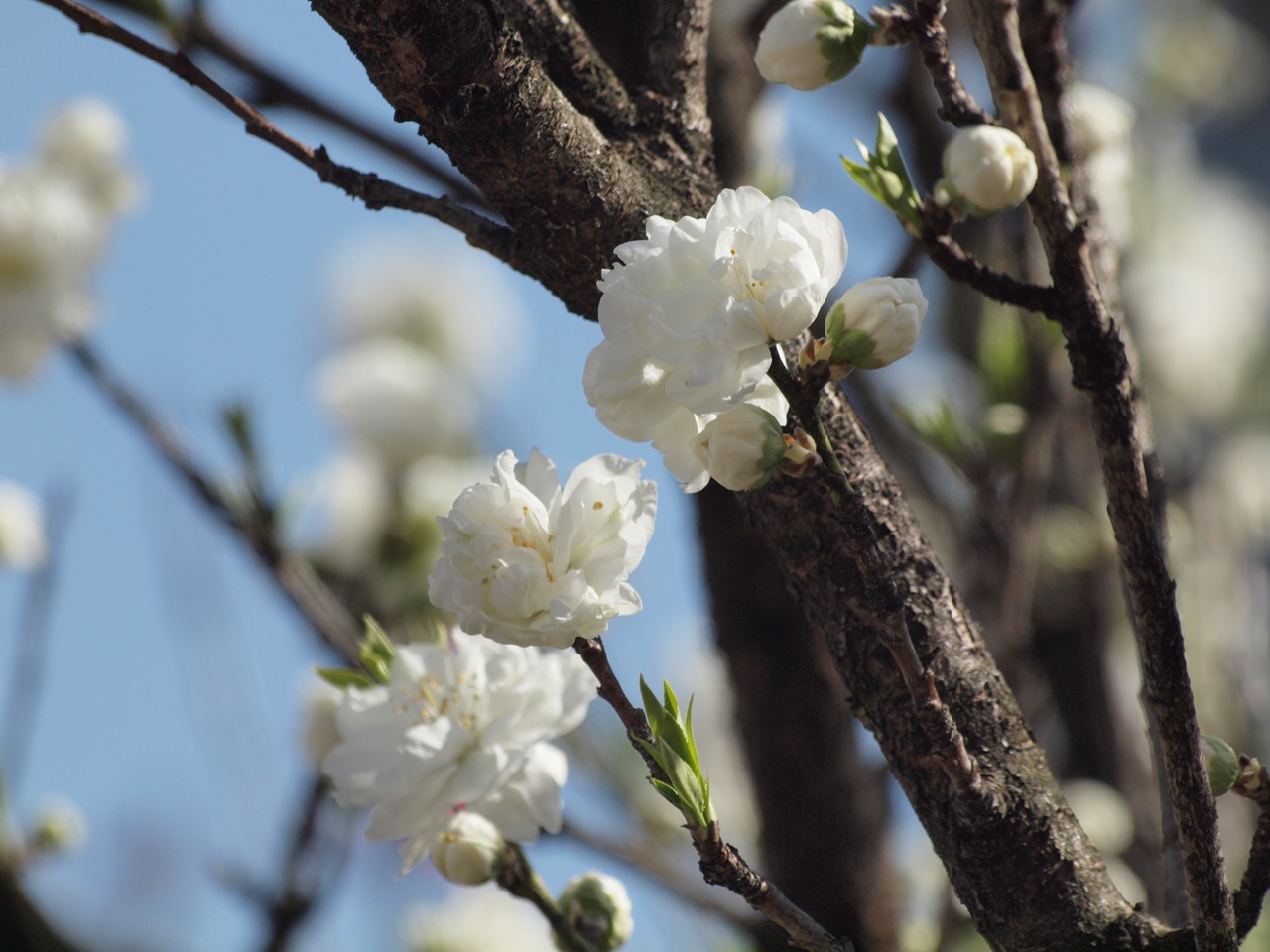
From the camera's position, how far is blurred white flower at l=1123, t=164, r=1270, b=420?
226cm

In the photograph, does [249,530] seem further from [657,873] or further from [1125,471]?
[1125,471]

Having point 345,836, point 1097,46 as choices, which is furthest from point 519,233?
point 1097,46

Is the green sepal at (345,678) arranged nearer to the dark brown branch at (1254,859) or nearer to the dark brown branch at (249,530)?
the dark brown branch at (249,530)

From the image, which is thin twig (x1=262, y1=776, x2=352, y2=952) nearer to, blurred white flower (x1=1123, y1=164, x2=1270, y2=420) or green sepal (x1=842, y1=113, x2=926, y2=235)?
green sepal (x1=842, y1=113, x2=926, y2=235)

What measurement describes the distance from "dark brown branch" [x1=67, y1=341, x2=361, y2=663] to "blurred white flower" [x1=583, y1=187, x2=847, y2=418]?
538 mm

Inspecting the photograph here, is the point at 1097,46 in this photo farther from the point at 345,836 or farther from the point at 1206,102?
the point at 345,836

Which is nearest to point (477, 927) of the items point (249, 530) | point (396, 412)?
point (249, 530)

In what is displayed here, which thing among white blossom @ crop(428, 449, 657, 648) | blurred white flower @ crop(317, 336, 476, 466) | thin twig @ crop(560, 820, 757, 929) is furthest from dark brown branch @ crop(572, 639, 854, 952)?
blurred white flower @ crop(317, 336, 476, 466)

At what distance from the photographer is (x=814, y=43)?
1.84ft

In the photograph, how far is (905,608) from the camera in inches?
22.3

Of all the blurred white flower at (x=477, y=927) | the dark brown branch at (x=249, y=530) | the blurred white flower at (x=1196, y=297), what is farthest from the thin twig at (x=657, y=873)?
the blurred white flower at (x=1196, y=297)

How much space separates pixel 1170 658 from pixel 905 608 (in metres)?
0.12

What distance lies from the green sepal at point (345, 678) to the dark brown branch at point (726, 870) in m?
0.26

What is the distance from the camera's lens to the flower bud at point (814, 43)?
21.9 inches
